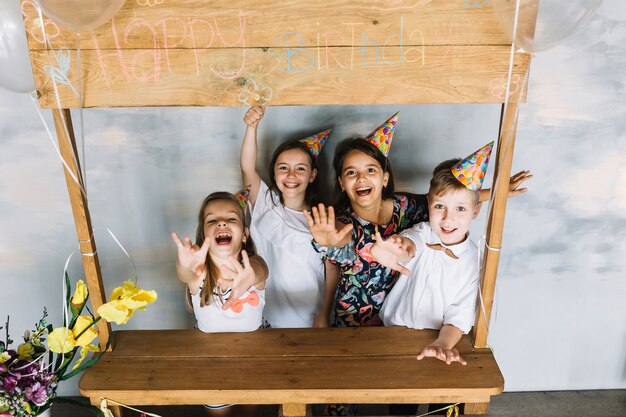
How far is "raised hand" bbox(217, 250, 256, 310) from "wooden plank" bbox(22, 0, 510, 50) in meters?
0.74

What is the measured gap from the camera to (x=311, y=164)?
2102mm

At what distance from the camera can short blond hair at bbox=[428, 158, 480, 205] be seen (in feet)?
6.19

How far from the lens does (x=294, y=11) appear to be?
1.53 m

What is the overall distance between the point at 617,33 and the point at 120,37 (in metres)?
1.73

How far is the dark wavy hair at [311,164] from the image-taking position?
2088 mm

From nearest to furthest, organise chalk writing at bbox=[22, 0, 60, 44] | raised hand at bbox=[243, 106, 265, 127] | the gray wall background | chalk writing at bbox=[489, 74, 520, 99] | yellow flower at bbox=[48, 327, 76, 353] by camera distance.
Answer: chalk writing at bbox=[22, 0, 60, 44], chalk writing at bbox=[489, 74, 520, 99], yellow flower at bbox=[48, 327, 76, 353], raised hand at bbox=[243, 106, 265, 127], the gray wall background

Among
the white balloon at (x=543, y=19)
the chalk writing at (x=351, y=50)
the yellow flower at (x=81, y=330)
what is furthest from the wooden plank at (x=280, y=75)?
the yellow flower at (x=81, y=330)

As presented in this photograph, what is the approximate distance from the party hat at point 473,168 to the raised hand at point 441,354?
0.53 m

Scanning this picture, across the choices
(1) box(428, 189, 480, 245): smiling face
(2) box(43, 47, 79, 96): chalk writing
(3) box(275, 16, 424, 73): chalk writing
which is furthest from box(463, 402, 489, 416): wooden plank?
(2) box(43, 47, 79, 96): chalk writing

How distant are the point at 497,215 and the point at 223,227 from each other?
2.91ft

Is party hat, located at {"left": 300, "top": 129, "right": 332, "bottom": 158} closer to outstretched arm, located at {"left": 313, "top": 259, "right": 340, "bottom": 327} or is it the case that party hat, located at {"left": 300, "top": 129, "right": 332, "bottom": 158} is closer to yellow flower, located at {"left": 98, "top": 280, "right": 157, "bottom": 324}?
outstretched arm, located at {"left": 313, "top": 259, "right": 340, "bottom": 327}

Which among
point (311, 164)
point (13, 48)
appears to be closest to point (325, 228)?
point (311, 164)

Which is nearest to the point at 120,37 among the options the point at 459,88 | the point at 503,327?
the point at 459,88

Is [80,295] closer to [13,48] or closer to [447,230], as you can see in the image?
[13,48]
